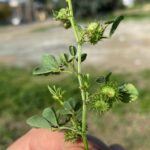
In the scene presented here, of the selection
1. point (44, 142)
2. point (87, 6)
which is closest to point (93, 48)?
point (87, 6)

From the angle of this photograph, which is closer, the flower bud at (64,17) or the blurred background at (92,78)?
the flower bud at (64,17)

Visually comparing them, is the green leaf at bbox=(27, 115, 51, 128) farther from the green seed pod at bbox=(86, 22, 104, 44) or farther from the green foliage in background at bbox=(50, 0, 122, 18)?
the green foliage in background at bbox=(50, 0, 122, 18)

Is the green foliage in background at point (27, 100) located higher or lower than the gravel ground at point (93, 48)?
higher

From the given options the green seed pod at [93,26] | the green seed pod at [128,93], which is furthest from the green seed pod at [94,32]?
the green seed pod at [128,93]

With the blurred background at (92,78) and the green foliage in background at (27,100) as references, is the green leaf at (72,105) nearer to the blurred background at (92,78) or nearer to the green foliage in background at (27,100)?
the blurred background at (92,78)

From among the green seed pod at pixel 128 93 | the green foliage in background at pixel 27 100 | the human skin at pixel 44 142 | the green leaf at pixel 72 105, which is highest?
the green seed pod at pixel 128 93

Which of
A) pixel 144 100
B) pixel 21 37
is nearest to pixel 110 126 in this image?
pixel 144 100

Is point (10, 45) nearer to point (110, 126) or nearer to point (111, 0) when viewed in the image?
point (110, 126)
